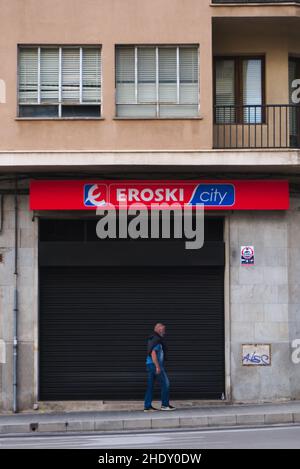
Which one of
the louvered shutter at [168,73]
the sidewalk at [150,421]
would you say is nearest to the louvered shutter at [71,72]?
the louvered shutter at [168,73]

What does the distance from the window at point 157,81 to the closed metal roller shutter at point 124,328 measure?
3.12m

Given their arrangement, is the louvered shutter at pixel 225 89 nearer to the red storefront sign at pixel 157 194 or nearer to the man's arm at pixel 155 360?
the red storefront sign at pixel 157 194

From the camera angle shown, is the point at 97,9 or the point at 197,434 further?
the point at 97,9

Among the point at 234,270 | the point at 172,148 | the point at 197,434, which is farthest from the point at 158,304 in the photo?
the point at 197,434

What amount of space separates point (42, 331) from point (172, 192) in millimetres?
3756

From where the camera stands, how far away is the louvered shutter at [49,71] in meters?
21.1

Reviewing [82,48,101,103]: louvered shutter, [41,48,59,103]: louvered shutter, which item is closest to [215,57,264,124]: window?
[82,48,101,103]: louvered shutter

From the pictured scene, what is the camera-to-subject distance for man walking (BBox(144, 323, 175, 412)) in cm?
2017

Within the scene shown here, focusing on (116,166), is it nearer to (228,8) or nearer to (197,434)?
(228,8)

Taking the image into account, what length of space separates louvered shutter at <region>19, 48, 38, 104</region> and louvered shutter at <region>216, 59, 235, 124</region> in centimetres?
373

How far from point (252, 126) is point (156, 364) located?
5.25 m

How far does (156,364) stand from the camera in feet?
66.1

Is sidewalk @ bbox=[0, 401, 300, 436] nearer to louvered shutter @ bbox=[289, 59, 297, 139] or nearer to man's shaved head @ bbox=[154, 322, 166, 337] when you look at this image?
man's shaved head @ bbox=[154, 322, 166, 337]

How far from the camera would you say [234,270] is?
21516 mm
